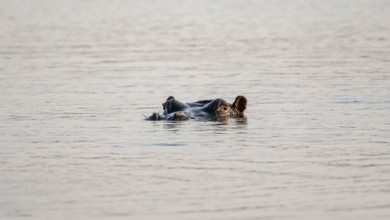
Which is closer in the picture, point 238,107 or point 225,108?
point 225,108

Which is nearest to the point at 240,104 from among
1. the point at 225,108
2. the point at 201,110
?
the point at 225,108

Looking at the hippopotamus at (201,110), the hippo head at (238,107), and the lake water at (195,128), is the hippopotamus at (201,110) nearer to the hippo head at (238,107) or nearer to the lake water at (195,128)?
the hippo head at (238,107)

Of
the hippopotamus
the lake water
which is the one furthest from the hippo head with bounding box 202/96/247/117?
the lake water

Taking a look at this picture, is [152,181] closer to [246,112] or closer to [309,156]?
[309,156]

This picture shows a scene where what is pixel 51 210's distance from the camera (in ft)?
31.5

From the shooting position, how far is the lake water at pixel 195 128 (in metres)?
9.97

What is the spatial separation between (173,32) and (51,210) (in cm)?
2488

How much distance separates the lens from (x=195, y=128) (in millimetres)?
14641

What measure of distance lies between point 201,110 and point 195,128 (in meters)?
1.26

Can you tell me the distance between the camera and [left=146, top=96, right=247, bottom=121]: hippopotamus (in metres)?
15.5

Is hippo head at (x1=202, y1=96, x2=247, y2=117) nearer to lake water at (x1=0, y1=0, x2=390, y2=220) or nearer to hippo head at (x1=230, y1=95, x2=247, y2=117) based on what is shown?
hippo head at (x1=230, y1=95, x2=247, y2=117)

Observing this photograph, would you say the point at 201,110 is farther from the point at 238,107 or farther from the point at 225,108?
the point at 238,107

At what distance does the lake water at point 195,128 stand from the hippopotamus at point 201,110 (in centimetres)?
29

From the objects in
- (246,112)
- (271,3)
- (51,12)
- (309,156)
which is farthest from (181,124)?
(271,3)
